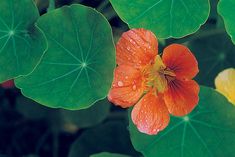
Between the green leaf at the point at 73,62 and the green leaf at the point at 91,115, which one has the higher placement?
the green leaf at the point at 73,62

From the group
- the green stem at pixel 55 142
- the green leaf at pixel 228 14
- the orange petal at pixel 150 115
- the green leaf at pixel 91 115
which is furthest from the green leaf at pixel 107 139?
the green leaf at pixel 228 14

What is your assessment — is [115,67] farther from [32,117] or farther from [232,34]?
[32,117]

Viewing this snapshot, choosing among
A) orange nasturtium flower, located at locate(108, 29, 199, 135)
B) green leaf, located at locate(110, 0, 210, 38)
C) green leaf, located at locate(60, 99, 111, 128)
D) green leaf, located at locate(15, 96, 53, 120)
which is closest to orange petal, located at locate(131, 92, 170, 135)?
orange nasturtium flower, located at locate(108, 29, 199, 135)

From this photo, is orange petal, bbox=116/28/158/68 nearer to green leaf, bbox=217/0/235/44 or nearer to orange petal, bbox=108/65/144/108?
orange petal, bbox=108/65/144/108

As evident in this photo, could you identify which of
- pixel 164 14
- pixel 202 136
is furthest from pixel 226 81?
pixel 164 14

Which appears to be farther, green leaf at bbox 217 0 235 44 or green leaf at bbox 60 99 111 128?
green leaf at bbox 60 99 111 128

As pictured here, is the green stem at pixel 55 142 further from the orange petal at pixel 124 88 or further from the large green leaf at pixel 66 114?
the orange petal at pixel 124 88
